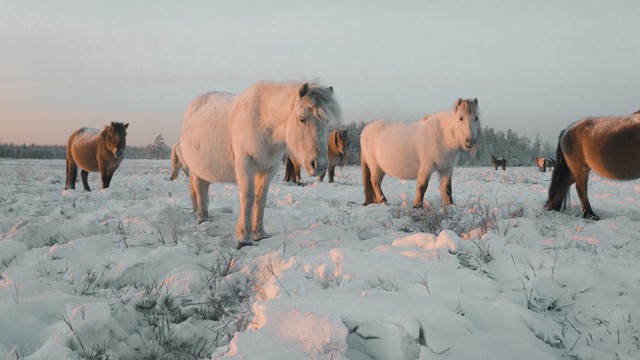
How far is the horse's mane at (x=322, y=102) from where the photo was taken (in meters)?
4.21

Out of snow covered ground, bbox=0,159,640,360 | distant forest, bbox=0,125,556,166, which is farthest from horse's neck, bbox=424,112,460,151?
distant forest, bbox=0,125,556,166

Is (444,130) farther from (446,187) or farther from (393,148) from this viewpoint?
(393,148)

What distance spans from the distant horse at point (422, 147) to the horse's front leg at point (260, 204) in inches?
133

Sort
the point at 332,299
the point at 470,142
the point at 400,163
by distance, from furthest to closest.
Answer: the point at 400,163 < the point at 470,142 < the point at 332,299

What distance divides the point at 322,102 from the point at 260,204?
1.73 metres

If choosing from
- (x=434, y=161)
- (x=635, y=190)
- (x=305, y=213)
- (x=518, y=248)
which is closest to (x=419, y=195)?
(x=434, y=161)

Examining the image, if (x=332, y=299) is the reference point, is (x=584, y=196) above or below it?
above

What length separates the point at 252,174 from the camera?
4934mm

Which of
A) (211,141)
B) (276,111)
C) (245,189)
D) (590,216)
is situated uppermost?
(276,111)

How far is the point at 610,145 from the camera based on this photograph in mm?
6379

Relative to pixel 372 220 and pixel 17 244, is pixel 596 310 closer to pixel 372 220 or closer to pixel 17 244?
pixel 372 220

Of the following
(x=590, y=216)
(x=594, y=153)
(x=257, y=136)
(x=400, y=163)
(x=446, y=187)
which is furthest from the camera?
(x=400, y=163)

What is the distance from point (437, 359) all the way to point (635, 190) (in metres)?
13.1

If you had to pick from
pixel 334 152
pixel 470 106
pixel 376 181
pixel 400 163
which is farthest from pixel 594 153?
pixel 334 152
